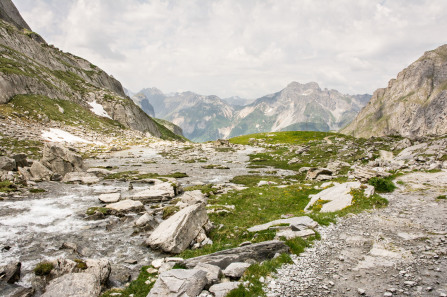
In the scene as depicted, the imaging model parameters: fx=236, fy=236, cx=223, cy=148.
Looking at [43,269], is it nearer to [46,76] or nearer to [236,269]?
[236,269]

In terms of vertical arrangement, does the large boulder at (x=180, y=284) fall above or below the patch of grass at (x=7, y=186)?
below

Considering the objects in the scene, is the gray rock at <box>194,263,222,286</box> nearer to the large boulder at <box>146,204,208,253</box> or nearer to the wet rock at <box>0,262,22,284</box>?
the large boulder at <box>146,204,208,253</box>

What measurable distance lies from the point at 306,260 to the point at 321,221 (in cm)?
615

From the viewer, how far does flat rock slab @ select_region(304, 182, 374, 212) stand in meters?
22.9

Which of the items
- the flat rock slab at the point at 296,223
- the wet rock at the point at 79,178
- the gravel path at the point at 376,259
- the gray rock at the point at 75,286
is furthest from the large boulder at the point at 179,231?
the wet rock at the point at 79,178

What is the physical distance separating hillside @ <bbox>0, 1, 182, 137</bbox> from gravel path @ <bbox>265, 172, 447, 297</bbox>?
365 ft

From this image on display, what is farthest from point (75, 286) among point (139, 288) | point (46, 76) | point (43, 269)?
point (46, 76)

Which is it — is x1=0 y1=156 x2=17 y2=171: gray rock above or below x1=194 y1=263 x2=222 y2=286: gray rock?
above

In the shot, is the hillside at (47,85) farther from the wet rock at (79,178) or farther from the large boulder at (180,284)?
the large boulder at (180,284)

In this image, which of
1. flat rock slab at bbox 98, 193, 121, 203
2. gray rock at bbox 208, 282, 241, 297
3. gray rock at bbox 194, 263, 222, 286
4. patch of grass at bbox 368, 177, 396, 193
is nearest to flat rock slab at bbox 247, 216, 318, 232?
gray rock at bbox 194, 263, 222, 286

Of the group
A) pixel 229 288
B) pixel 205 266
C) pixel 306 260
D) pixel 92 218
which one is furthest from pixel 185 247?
pixel 92 218

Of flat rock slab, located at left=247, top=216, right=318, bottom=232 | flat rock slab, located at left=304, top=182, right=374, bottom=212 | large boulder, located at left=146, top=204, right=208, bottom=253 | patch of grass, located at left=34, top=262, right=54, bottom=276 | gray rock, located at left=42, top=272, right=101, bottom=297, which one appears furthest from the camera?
flat rock slab, located at left=304, top=182, right=374, bottom=212

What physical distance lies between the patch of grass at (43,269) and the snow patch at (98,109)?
13824cm

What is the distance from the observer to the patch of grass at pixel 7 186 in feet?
92.5
